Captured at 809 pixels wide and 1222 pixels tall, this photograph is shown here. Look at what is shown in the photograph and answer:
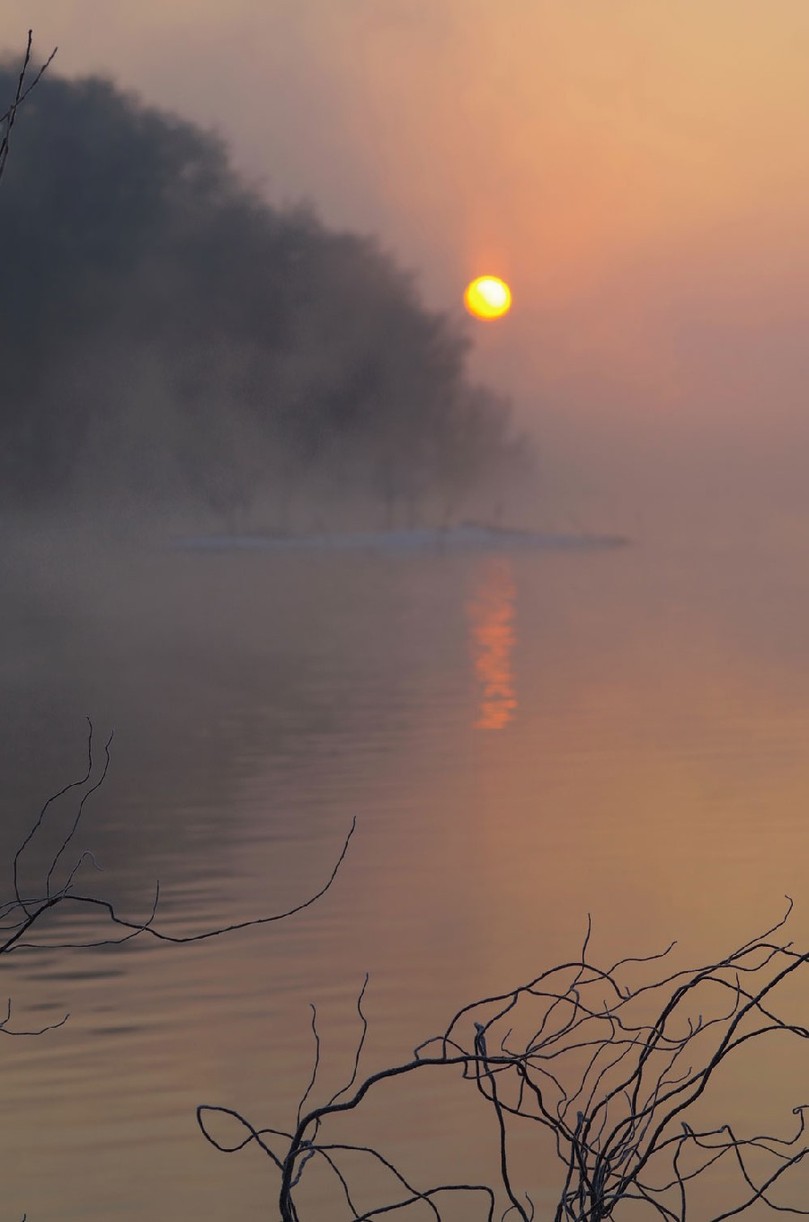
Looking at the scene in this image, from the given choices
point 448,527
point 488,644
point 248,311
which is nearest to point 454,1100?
point 488,644

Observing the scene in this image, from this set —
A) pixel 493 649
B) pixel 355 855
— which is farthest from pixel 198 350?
pixel 355 855

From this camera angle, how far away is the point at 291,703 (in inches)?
357

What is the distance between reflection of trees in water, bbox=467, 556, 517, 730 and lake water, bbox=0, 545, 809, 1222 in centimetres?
5

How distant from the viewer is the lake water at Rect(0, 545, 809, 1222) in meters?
2.98

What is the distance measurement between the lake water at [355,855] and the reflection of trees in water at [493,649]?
48 millimetres

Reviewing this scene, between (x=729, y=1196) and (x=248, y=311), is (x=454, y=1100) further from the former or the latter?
(x=248, y=311)

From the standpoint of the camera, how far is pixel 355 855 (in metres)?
5.21

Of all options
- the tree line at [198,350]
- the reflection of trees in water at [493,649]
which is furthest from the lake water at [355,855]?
the tree line at [198,350]

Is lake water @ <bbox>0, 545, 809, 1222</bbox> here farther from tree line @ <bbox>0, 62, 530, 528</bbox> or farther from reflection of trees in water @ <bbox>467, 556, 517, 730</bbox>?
tree line @ <bbox>0, 62, 530, 528</bbox>

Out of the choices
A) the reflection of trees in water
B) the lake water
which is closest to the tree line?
the reflection of trees in water

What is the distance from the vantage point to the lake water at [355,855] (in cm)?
298

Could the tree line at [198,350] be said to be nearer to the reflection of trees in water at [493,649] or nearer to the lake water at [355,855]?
the reflection of trees in water at [493,649]

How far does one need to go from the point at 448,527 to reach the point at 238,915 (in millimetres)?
36329

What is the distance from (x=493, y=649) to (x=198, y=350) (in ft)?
113
